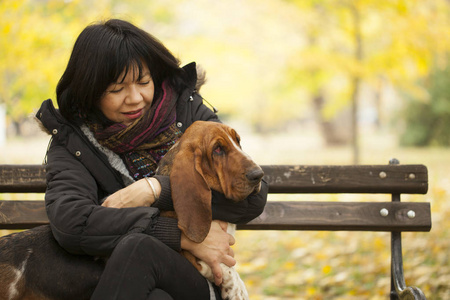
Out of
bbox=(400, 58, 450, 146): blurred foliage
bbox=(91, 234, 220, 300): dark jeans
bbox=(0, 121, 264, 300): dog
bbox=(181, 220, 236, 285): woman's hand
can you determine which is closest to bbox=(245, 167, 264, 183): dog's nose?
bbox=(0, 121, 264, 300): dog

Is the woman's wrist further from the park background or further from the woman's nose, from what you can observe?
the park background

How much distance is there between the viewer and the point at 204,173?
2.57m

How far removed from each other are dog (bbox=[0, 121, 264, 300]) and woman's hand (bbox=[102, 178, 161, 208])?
5.2 inches

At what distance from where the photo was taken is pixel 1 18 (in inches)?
297

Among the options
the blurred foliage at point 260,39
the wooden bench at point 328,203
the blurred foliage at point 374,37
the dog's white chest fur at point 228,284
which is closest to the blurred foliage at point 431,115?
the blurred foliage at point 260,39

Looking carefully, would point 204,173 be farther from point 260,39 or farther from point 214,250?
point 260,39

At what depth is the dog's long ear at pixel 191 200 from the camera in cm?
244

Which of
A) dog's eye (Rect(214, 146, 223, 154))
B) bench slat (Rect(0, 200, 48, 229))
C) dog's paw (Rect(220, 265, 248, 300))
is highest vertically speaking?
dog's eye (Rect(214, 146, 223, 154))

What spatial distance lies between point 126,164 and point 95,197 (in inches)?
11.8

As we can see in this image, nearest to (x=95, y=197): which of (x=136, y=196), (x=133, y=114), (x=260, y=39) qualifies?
(x=136, y=196)

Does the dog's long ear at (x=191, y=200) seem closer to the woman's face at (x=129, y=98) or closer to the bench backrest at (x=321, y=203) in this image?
the woman's face at (x=129, y=98)

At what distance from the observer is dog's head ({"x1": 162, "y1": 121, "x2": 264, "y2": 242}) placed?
8.01 ft

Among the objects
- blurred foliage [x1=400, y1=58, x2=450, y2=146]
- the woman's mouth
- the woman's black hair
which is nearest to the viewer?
the woman's black hair

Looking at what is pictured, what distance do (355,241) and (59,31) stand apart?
6091mm
